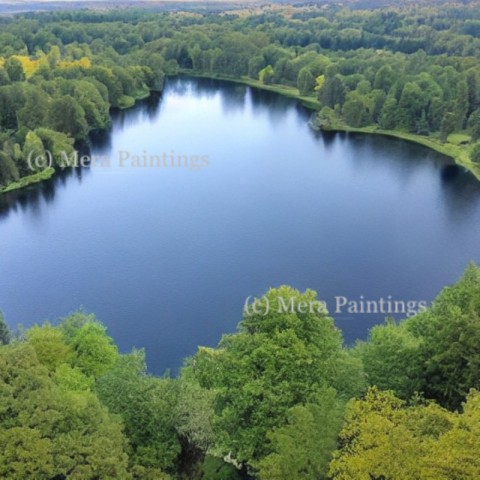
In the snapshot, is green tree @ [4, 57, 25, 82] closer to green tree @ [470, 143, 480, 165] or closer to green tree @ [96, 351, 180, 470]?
Result: green tree @ [470, 143, 480, 165]

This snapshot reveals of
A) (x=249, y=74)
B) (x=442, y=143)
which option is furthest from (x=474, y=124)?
(x=249, y=74)

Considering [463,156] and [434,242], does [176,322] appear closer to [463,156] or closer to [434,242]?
[434,242]

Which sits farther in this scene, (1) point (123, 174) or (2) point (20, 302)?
(1) point (123, 174)

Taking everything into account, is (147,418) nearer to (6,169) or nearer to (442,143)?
(6,169)

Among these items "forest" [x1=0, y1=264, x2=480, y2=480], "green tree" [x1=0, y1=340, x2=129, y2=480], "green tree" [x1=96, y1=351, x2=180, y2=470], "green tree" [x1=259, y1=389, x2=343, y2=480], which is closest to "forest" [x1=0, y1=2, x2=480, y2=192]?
"green tree" [x1=96, y1=351, x2=180, y2=470]

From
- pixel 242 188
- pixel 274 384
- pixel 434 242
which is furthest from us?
pixel 242 188

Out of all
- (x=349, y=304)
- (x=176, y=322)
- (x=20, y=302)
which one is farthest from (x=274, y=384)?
(x=20, y=302)

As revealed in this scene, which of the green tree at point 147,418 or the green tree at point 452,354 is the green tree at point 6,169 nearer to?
the green tree at point 147,418
